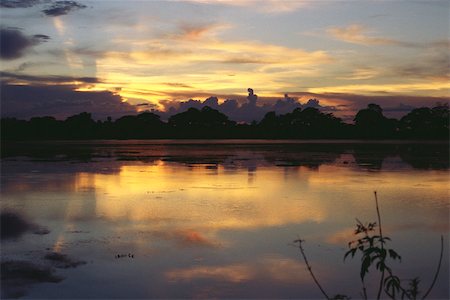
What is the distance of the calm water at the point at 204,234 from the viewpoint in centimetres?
704

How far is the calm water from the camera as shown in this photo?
7.04 m

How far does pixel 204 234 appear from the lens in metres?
9.94

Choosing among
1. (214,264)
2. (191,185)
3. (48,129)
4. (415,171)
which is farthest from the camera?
(48,129)

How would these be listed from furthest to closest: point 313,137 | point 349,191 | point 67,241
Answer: point 313,137 < point 349,191 < point 67,241

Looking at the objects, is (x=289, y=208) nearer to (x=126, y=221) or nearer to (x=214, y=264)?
(x=126, y=221)

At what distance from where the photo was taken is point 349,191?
16047mm

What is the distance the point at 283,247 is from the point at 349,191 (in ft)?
24.7

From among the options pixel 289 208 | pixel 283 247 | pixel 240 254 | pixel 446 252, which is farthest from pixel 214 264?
pixel 289 208

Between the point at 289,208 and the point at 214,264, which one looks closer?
the point at 214,264

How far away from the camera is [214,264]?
7.93 metres

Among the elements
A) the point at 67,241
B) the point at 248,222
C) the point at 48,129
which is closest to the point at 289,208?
the point at 248,222

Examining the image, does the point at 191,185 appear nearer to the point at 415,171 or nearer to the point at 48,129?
the point at 415,171

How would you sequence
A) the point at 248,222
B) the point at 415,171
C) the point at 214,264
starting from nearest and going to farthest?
the point at 214,264
the point at 248,222
the point at 415,171

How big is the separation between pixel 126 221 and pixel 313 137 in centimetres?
10479
